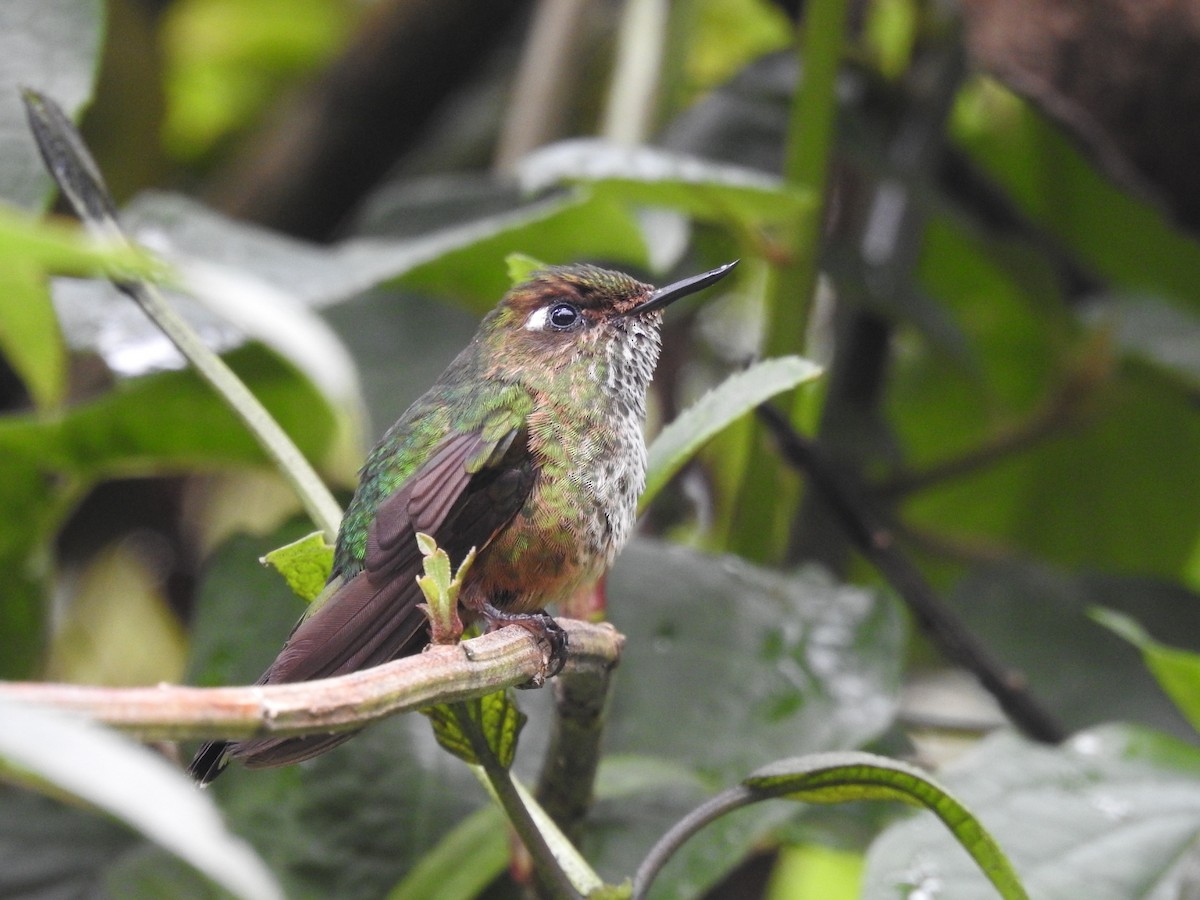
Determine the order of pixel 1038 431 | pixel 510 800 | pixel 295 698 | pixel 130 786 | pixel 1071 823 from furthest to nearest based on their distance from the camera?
pixel 1038 431 < pixel 1071 823 < pixel 510 800 < pixel 295 698 < pixel 130 786

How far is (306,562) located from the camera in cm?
113

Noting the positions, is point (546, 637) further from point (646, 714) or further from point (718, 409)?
point (646, 714)

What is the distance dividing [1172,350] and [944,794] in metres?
1.52

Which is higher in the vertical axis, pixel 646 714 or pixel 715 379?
pixel 715 379

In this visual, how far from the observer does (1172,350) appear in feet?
7.55

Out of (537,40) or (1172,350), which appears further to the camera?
(537,40)

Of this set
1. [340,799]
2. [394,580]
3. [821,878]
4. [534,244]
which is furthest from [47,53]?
[821,878]

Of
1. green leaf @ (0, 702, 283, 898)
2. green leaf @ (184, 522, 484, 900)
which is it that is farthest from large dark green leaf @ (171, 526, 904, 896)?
green leaf @ (0, 702, 283, 898)

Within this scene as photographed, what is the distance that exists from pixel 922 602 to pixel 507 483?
76 centimetres

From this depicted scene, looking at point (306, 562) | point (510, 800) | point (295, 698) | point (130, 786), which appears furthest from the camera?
point (306, 562)

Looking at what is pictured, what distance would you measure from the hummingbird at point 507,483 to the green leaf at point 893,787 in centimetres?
23

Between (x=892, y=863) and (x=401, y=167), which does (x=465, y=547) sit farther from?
(x=401, y=167)

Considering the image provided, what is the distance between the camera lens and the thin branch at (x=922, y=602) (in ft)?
5.94

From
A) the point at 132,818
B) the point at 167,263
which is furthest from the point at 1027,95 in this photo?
the point at 132,818
